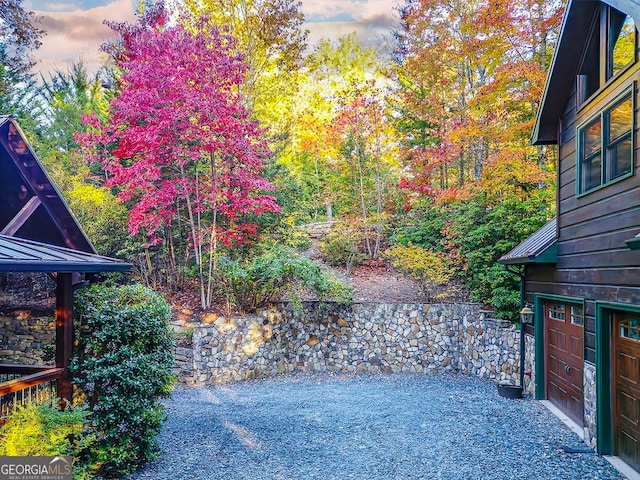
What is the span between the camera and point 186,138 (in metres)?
9.24

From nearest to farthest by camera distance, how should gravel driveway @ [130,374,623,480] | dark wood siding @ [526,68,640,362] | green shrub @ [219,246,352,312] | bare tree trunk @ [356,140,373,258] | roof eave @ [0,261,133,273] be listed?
roof eave @ [0,261,133,273] → dark wood siding @ [526,68,640,362] → gravel driveway @ [130,374,623,480] → green shrub @ [219,246,352,312] → bare tree trunk @ [356,140,373,258]

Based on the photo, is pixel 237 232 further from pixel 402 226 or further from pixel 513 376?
pixel 513 376

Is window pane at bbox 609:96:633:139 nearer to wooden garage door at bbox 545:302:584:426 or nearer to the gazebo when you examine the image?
wooden garage door at bbox 545:302:584:426

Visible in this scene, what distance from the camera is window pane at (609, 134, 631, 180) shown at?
4621 millimetres

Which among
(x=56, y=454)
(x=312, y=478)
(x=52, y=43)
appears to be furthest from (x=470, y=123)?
(x=52, y=43)

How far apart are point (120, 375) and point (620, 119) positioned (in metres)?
6.19

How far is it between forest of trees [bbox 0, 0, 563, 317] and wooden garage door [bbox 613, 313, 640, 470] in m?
3.85

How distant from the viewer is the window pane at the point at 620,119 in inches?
182

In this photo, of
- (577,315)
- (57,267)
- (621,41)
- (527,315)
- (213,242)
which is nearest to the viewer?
(57,267)

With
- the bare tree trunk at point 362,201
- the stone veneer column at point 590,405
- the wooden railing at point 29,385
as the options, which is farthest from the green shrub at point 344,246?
the wooden railing at point 29,385

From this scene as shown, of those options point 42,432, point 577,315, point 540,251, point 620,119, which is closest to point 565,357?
point 577,315

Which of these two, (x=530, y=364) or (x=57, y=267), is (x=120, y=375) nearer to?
(x=57, y=267)

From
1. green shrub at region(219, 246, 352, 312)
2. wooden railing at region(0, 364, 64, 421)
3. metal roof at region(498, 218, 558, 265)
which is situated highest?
metal roof at region(498, 218, 558, 265)

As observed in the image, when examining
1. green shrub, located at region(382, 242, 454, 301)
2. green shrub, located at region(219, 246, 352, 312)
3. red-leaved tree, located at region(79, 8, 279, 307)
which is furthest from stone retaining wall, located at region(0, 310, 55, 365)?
green shrub, located at region(382, 242, 454, 301)
